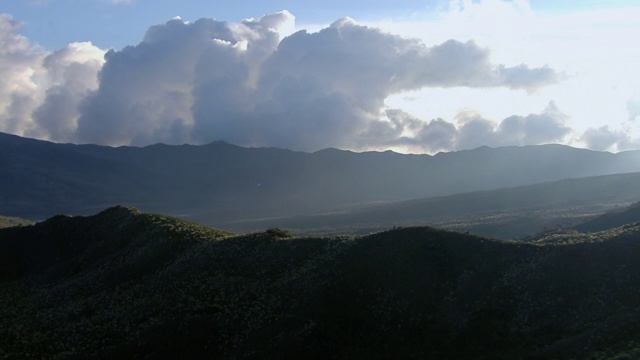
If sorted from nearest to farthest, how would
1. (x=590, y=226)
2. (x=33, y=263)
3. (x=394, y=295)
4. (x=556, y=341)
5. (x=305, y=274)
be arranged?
1. (x=556, y=341)
2. (x=394, y=295)
3. (x=305, y=274)
4. (x=33, y=263)
5. (x=590, y=226)

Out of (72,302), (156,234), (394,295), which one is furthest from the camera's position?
(156,234)

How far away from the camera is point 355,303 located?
4312 centimetres

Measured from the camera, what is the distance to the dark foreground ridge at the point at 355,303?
1470 inches

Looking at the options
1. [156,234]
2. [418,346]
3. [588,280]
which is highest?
[156,234]

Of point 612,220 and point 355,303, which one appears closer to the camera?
point 355,303

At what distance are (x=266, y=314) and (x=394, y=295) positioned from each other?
358 inches

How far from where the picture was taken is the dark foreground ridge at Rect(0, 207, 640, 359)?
37.3 m

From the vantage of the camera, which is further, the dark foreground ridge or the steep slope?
the steep slope

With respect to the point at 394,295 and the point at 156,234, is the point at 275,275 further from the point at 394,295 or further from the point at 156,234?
the point at 156,234

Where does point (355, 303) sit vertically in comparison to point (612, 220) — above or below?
below

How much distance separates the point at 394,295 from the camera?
43.3 meters

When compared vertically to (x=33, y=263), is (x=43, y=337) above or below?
below

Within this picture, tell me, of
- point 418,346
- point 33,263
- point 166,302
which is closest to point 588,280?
point 418,346

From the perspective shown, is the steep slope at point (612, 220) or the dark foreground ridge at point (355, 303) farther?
the steep slope at point (612, 220)
